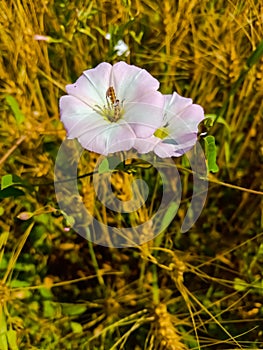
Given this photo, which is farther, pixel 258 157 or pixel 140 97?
pixel 258 157

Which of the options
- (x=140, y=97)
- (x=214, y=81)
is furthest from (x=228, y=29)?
A: (x=140, y=97)

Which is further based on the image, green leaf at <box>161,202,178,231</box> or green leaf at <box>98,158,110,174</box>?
green leaf at <box>161,202,178,231</box>

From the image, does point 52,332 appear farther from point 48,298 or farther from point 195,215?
point 195,215

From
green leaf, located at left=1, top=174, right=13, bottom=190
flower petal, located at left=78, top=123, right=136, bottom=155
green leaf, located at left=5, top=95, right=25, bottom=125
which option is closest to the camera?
flower petal, located at left=78, top=123, right=136, bottom=155

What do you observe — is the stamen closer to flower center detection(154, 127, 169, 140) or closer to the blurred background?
flower center detection(154, 127, 169, 140)

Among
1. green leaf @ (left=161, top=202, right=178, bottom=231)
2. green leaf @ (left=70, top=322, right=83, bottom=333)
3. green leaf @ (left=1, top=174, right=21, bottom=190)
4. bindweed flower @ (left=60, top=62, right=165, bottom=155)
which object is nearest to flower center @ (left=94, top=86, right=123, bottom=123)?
bindweed flower @ (left=60, top=62, right=165, bottom=155)
